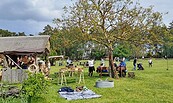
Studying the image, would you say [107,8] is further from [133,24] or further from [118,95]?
[118,95]

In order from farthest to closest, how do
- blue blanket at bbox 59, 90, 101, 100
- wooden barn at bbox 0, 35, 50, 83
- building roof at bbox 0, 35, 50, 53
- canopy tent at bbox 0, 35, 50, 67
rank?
building roof at bbox 0, 35, 50, 53, canopy tent at bbox 0, 35, 50, 67, wooden barn at bbox 0, 35, 50, 83, blue blanket at bbox 59, 90, 101, 100

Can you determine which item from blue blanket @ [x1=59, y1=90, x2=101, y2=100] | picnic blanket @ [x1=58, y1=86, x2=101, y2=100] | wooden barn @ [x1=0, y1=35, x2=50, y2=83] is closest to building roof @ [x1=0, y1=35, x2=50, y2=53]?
wooden barn @ [x1=0, y1=35, x2=50, y2=83]

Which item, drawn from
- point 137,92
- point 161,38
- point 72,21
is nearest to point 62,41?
point 72,21

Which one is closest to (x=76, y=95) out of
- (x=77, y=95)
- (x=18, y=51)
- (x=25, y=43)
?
(x=77, y=95)

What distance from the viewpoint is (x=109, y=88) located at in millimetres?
14961

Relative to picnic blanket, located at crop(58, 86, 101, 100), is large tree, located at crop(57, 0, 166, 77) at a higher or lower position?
higher

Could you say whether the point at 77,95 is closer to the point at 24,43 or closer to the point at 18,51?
the point at 18,51

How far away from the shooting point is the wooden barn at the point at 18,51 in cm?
1786

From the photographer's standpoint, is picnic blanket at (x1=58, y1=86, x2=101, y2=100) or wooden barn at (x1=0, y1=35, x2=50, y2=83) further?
wooden barn at (x1=0, y1=35, x2=50, y2=83)

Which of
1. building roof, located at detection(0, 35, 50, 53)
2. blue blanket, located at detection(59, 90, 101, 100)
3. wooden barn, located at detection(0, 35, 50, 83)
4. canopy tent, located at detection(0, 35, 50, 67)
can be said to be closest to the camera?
blue blanket, located at detection(59, 90, 101, 100)

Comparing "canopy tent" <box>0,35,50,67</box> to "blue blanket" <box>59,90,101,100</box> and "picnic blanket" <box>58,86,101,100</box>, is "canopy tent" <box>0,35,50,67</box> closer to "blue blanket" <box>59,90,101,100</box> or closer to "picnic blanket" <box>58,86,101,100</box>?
"picnic blanket" <box>58,86,101,100</box>

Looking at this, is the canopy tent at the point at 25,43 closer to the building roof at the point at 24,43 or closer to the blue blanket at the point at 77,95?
the building roof at the point at 24,43

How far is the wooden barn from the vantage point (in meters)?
17.9

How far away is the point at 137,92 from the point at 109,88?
193 centimetres
